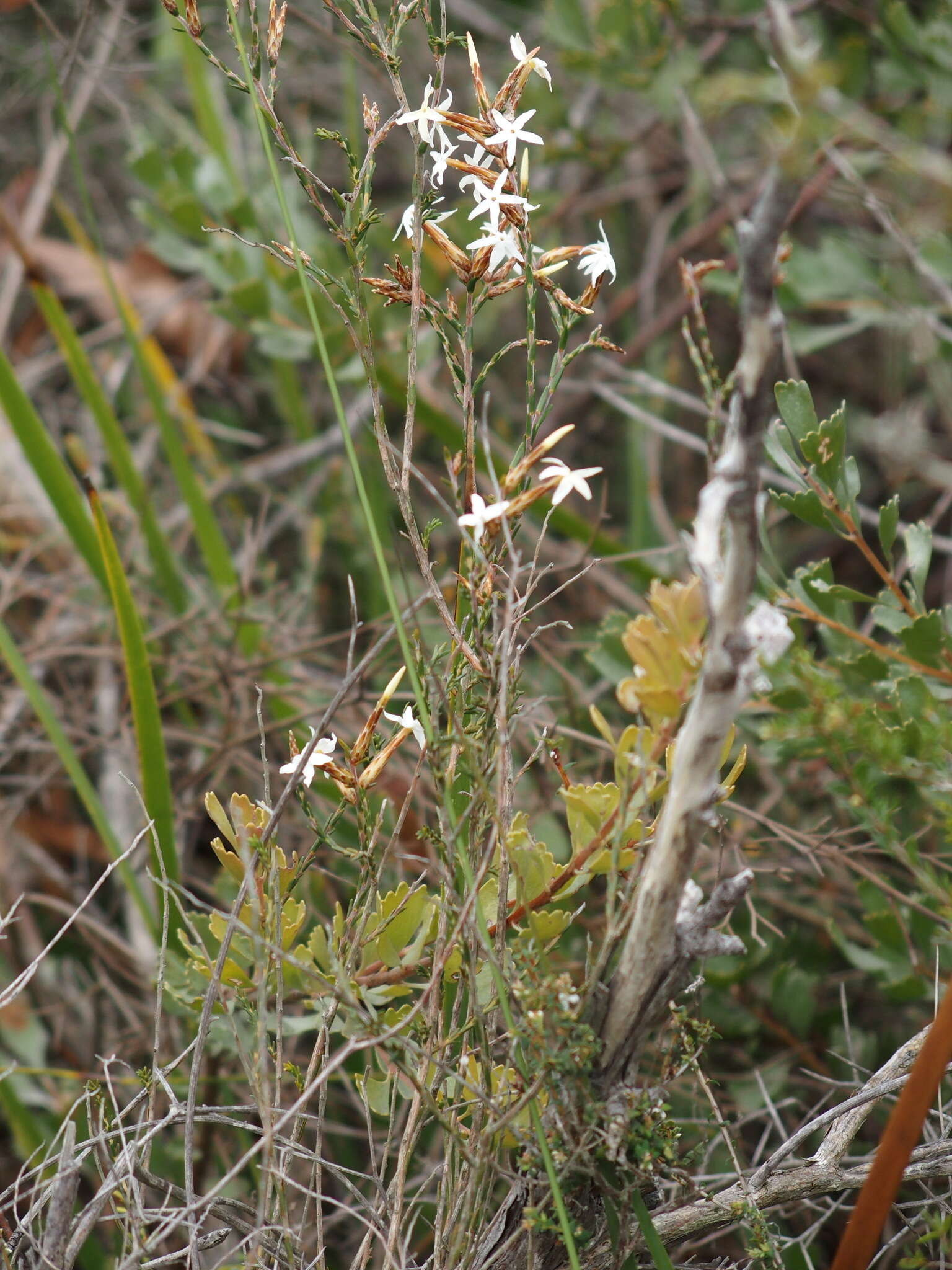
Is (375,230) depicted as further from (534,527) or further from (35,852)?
(35,852)

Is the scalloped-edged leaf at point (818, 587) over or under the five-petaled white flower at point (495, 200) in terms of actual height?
under

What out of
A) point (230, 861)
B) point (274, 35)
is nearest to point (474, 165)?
point (274, 35)

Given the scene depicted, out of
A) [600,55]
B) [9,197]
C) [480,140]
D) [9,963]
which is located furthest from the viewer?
[9,197]

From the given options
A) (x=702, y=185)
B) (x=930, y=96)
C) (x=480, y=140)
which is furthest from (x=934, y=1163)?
(x=702, y=185)

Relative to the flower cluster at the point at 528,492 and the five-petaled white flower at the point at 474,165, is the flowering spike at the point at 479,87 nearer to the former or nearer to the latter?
the five-petaled white flower at the point at 474,165

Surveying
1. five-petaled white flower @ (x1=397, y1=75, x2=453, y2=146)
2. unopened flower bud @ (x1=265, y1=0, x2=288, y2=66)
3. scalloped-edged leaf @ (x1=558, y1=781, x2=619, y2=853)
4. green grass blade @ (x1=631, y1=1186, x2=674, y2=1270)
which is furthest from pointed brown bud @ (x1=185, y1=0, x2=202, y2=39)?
green grass blade @ (x1=631, y1=1186, x2=674, y2=1270)

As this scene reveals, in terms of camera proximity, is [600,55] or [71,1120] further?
[600,55]

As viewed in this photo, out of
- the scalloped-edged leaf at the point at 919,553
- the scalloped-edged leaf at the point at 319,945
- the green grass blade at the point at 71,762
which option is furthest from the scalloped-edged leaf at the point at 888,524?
the green grass blade at the point at 71,762
